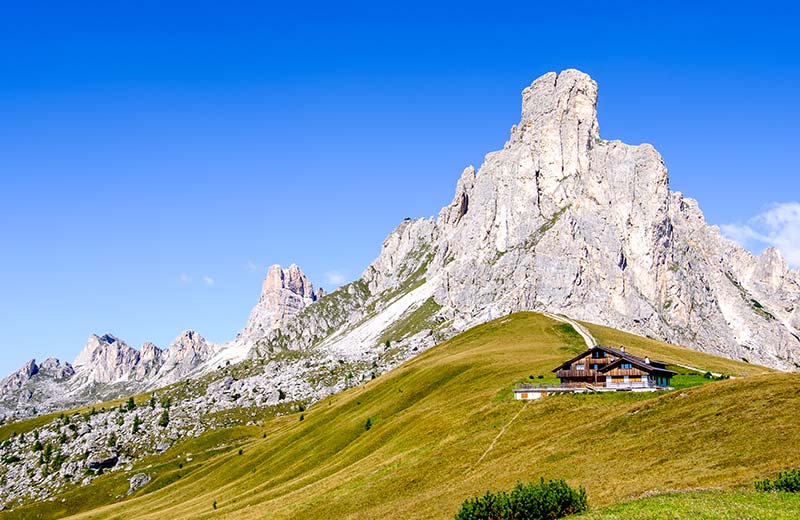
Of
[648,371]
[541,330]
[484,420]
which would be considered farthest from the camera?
[541,330]

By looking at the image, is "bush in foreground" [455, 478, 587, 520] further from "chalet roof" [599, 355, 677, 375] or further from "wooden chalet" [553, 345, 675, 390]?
"chalet roof" [599, 355, 677, 375]

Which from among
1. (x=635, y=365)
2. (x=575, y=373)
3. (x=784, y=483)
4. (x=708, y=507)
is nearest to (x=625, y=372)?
(x=635, y=365)

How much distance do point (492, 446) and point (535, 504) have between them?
1212 inches

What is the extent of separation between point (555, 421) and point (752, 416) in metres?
23.5

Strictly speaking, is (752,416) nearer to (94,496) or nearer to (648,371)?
(648,371)

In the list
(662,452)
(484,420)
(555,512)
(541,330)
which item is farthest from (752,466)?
(541,330)

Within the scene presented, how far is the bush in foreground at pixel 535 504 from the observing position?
4606 centimetres

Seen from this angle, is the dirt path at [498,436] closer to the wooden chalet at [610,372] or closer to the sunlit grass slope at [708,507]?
the wooden chalet at [610,372]

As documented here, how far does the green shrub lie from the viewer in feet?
134

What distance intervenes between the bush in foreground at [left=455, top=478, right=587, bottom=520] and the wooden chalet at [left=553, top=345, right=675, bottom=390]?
47066 mm

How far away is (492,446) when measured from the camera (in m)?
76.8

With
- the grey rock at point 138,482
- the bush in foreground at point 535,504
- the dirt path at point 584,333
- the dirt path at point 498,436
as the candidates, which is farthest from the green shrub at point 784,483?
the grey rock at point 138,482

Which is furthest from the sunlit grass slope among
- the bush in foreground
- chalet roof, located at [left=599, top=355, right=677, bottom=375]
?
chalet roof, located at [left=599, top=355, right=677, bottom=375]

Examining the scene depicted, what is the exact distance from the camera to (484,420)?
88.1m
